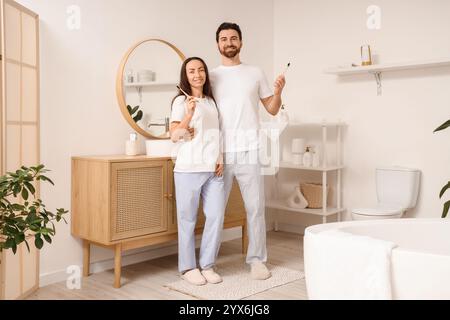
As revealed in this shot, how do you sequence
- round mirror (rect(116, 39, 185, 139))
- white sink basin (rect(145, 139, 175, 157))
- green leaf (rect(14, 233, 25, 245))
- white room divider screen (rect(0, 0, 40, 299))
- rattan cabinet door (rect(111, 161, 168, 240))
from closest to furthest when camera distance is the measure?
green leaf (rect(14, 233, 25, 245)) → white room divider screen (rect(0, 0, 40, 299)) → rattan cabinet door (rect(111, 161, 168, 240)) → white sink basin (rect(145, 139, 175, 157)) → round mirror (rect(116, 39, 185, 139))

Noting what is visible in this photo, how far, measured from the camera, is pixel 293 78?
15.5 ft

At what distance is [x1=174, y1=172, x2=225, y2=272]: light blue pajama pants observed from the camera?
3.17m

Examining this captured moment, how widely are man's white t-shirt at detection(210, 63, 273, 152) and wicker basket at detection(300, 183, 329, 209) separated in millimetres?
1292

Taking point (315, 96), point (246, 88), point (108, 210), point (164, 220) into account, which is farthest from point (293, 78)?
point (108, 210)

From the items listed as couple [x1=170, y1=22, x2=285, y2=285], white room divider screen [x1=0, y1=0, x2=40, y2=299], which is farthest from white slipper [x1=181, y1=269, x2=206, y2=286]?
white room divider screen [x1=0, y1=0, x2=40, y2=299]

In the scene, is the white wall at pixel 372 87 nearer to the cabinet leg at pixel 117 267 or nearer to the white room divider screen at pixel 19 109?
the cabinet leg at pixel 117 267

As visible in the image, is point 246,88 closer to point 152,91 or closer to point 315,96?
point 152,91

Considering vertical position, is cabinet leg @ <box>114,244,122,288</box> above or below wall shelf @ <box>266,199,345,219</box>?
below

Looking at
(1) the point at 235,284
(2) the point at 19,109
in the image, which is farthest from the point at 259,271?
(2) the point at 19,109

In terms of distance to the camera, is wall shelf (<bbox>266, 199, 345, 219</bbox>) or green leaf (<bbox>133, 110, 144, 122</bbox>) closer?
green leaf (<bbox>133, 110, 144, 122</bbox>)

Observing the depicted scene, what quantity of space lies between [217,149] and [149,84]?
79cm

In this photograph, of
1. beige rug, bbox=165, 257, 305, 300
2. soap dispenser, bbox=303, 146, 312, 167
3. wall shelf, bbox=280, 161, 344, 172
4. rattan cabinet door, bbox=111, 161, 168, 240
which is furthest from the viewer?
soap dispenser, bbox=303, 146, 312, 167

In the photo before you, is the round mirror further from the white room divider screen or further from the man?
the white room divider screen

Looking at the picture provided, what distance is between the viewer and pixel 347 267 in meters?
1.92
